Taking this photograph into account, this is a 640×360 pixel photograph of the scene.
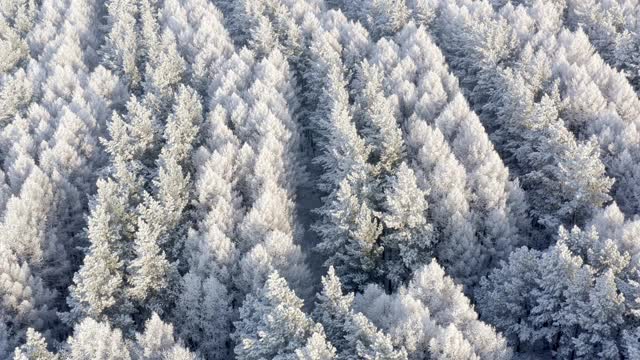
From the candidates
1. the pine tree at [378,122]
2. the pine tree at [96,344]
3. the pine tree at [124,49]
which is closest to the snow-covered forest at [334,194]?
the pine tree at [96,344]

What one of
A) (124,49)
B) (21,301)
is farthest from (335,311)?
(124,49)

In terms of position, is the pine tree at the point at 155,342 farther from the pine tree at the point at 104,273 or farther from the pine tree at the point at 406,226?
the pine tree at the point at 406,226

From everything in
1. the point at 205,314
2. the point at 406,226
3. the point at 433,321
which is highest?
the point at 406,226

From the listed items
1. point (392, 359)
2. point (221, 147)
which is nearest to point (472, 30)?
point (221, 147)

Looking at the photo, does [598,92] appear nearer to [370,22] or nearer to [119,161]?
[370,22]

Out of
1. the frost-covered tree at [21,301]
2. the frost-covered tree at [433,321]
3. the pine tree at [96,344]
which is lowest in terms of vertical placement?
the frost-covered tree at [21,301]

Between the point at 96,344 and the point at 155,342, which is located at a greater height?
the point at 155,342

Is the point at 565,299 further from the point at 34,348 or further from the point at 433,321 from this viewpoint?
the point at 34,348

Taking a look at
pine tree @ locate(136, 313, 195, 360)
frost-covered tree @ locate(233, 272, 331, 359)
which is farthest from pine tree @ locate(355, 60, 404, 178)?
pine tree @ locate(136, 313, 195, 360)

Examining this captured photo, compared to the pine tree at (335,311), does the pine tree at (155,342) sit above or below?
below
